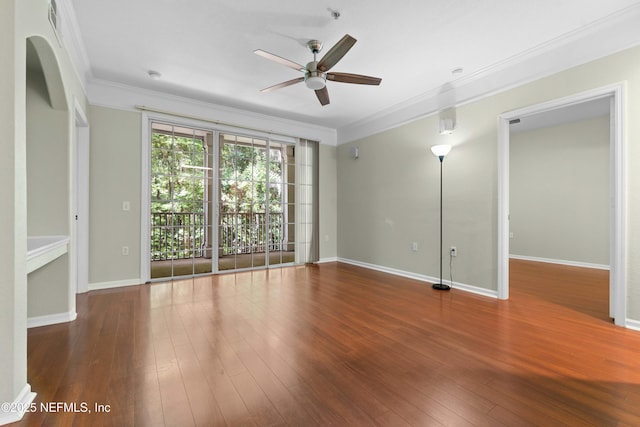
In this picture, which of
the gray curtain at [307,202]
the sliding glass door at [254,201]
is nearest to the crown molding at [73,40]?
the sliding glass door at [254,201]

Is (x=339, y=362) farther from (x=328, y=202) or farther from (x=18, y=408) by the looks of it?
(x=328, y=202)

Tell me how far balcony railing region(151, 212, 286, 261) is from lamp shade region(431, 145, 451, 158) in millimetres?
3098

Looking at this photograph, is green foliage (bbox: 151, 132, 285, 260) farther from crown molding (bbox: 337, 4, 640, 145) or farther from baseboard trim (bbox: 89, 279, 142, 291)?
crown molding (bbox: 337, 4, 640, 145)

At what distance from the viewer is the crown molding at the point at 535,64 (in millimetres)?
2554

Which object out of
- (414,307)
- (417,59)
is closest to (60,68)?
(417,59)

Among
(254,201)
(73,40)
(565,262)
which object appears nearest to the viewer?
(73,40)

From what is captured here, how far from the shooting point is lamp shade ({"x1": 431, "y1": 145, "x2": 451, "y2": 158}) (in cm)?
384

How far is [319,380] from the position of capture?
1.76 meters

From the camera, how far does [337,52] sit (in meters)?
2.54

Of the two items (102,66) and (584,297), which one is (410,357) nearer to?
(584,297)

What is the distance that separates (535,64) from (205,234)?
5.14 meters

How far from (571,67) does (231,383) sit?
417 cm

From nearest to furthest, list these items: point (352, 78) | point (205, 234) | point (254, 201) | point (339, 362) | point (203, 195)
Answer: point (339, 362), point (352, 78), point (203, 195), point (205, 234), point (254, 201)

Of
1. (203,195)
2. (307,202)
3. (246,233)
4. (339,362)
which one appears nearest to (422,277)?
(307,202)
